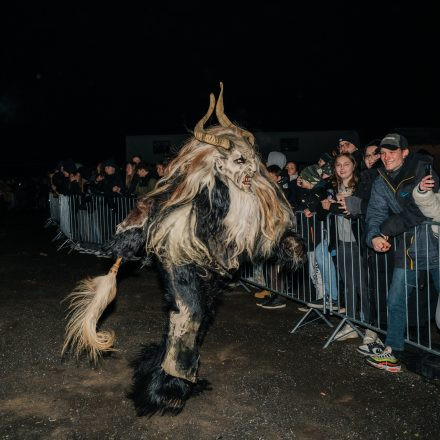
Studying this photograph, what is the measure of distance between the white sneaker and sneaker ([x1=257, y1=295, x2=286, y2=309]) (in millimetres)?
1674

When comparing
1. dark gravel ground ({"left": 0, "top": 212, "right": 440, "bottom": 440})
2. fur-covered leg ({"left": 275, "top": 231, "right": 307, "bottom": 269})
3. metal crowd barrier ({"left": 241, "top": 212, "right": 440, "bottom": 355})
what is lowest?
dark gravel ground ({"left": 0, "top": 212, "right": 440, "bottom": 440})

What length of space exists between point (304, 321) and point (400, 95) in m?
45.5

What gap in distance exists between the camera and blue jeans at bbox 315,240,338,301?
595cm

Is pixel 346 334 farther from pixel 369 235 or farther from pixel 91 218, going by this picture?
pixel 91 218

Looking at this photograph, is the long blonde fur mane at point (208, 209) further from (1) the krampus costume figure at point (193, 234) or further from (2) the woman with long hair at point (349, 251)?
(2) the woman with long hair at point (349, 251)

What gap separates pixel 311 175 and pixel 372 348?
2464mm

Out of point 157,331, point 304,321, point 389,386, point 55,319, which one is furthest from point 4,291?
point 389,386

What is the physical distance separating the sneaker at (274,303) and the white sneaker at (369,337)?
1.67 meters

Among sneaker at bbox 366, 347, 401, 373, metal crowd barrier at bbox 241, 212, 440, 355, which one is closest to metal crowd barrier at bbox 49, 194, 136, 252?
metal crowd barrier at bbox 241, 212, 440, 355

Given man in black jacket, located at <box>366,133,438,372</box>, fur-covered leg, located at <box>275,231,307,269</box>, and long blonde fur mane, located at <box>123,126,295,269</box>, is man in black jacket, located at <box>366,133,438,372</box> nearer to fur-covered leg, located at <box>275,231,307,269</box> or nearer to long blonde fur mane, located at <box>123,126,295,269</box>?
fur-covered leg, located at <box>275,231,307,269</box>

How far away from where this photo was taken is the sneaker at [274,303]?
694cm

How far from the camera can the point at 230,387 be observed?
4484mm

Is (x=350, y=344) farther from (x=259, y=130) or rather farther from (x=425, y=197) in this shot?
(x=259, y=130)

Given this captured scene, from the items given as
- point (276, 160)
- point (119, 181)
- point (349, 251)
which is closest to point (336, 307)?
point (349, 251)
